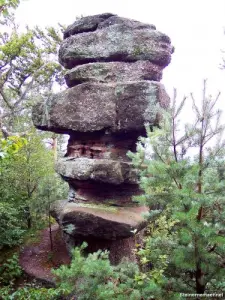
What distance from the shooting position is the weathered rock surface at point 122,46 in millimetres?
8695

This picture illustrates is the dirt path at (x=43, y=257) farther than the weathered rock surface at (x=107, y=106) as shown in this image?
Yes

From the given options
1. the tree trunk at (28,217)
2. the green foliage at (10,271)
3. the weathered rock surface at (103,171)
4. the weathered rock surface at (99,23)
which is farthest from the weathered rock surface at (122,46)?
the green foliage at (10,271)

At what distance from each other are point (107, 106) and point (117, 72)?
124cm

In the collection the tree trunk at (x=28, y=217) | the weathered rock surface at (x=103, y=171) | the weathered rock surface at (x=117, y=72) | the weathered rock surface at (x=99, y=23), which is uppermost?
the weathered rock surface at (x=99, y=23)

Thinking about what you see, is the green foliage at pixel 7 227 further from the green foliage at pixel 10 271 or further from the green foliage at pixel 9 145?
the green foliage at pixel 9 145

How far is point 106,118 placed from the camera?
8172mm

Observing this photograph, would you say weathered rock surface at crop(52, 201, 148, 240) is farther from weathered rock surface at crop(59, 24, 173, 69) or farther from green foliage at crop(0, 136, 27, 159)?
weathered rock surface at crop(59, 24, 173, 69)

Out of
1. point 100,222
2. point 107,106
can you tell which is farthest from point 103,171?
point 107,106

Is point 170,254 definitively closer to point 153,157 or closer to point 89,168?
point 153,157

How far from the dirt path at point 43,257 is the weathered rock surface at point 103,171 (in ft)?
9.61

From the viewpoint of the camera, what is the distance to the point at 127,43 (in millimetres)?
8758

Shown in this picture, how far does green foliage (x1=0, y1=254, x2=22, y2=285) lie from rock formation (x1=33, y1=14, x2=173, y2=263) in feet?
5.73

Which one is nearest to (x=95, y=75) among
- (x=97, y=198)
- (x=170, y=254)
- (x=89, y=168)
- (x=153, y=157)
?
(x=89, y=168)

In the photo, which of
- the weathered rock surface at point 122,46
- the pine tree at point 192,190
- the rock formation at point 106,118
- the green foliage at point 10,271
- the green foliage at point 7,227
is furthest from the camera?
the green foliage at point 7,227
